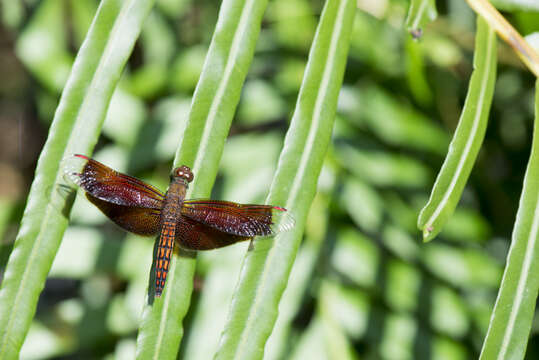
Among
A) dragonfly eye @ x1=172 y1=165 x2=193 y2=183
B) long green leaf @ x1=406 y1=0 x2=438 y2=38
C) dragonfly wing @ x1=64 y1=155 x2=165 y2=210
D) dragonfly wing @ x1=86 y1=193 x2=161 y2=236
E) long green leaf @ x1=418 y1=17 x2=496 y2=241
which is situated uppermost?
long green leaf @ x1=406 y1=0 x2=438 y2=38

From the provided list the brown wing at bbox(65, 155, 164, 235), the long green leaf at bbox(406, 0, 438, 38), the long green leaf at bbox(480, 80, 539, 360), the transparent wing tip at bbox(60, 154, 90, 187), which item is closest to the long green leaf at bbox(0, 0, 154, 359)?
the transparent wing tip at bbox(60, 154, 90, 187)

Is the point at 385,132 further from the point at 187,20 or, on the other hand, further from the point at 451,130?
the point at 187,20

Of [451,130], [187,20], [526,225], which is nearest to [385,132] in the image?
[451,130]

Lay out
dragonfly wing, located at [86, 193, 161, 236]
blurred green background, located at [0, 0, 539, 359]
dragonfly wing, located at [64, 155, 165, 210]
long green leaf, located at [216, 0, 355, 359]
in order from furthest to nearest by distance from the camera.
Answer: blurred green background, located at [0, 0, 539, 359] → dragonfly wing, located at [86, 193, 161, 236] → dragonfly wing, located at [64, 155, 165, 210] → long green leaf, located at [216, 0, 355, 359]

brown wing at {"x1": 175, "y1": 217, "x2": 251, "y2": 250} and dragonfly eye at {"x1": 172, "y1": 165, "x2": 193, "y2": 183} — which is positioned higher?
dragonfly eye at {"x1": 172, "y1": 165, "x2": 193, "y2": 183}

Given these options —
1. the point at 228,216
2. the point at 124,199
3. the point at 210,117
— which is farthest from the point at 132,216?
the point at 210,117

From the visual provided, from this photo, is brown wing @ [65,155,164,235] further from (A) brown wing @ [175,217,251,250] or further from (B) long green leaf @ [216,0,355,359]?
(B) long green leaf @ [216,0,355,359]
